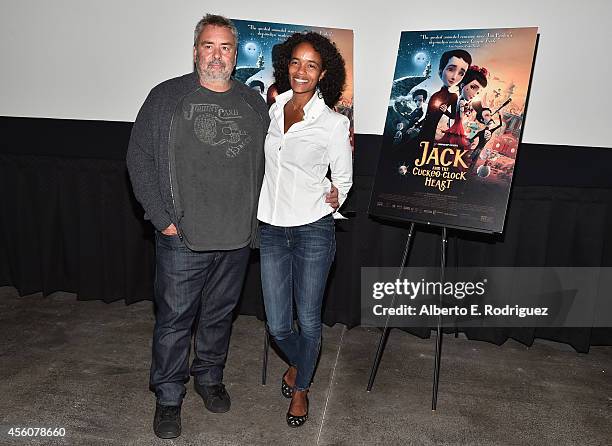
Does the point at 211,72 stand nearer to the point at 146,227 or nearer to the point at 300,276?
the point at 300,276

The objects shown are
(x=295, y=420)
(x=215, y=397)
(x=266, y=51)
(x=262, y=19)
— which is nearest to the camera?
(x=295, y=420)

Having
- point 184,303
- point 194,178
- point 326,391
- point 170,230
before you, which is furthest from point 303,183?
point 326,391

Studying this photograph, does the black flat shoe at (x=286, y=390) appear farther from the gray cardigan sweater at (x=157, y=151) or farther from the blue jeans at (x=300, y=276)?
the gray cardigan sweater at (x=157, y=151)

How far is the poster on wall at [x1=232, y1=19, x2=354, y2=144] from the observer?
3100 millimetres

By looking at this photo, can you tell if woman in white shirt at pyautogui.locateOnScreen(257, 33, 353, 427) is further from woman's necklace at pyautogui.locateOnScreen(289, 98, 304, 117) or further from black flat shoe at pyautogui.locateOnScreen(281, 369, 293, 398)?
black flat shoe at pyautogui.locateOnScreen(281, 369, 293, 398)

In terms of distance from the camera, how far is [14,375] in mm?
2928

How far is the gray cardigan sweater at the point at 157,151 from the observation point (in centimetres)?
225

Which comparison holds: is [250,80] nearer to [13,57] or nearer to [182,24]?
[182,24]

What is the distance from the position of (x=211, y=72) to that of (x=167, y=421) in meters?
1.40

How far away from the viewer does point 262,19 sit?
12.1ft

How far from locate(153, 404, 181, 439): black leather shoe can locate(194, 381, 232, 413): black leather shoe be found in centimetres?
18

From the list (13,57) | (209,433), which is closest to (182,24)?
(13,57)

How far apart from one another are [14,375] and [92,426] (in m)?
0.66

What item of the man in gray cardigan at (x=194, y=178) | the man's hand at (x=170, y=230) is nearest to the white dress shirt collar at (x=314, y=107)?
the man in gray cardigan at (x=194, y=178)
